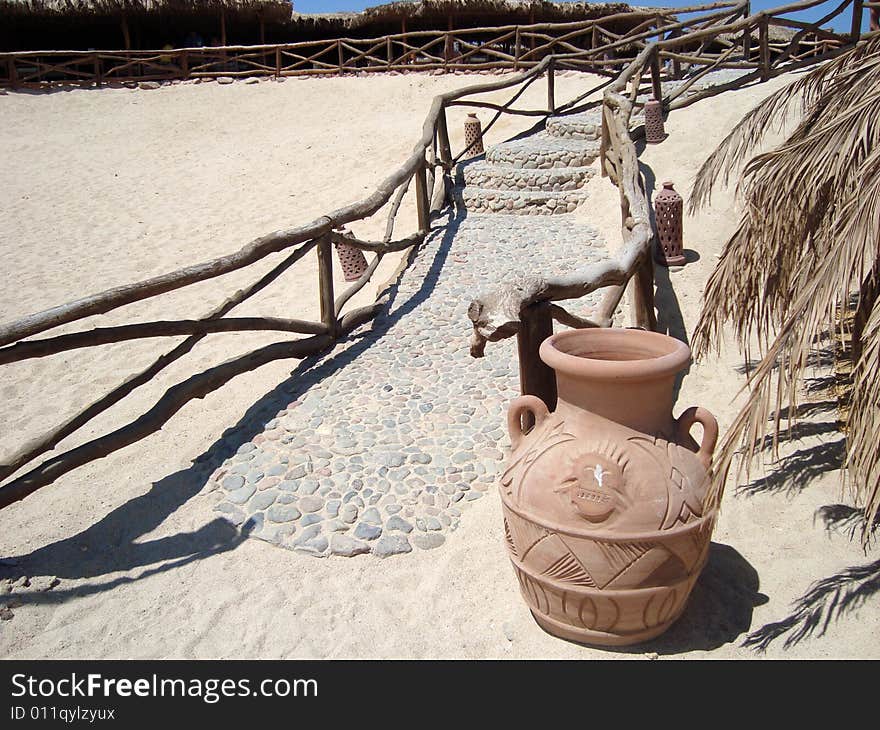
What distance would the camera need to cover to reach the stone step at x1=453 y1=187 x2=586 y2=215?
26.4ft

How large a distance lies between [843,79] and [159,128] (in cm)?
1325

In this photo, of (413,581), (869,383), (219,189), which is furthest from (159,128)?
(869,383)

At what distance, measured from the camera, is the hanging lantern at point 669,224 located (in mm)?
5844

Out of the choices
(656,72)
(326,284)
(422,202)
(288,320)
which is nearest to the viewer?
(288,320)

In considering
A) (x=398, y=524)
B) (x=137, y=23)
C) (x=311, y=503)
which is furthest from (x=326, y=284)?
(x=137, y=23)

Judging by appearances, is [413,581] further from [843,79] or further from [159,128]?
[159,128]

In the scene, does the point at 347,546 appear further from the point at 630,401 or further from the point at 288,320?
the point at 288,320

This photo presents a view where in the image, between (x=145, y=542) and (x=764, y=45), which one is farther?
(x=764, y=45)

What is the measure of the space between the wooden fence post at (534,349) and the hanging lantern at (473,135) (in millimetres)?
7388

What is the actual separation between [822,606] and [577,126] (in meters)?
8.12

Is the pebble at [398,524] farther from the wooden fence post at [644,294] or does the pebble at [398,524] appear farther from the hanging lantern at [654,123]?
the hanging lantern at [654,123]

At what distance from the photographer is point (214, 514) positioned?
3629 millimetres

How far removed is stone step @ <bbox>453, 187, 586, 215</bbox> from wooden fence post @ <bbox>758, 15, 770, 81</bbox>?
3.25 meters

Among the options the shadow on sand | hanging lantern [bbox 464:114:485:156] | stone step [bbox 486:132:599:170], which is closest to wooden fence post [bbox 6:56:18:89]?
hanging lantern [bbox 464:114:485:156]
